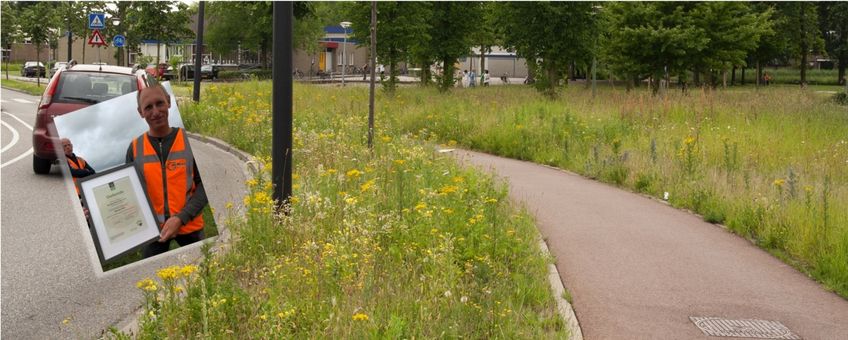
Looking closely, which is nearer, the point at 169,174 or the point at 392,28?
the point at 169,174

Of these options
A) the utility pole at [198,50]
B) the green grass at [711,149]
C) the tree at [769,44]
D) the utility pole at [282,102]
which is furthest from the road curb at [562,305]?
the tree at [769,44]

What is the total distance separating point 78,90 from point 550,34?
25.2 m

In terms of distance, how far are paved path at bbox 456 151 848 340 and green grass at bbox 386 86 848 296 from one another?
33 centimetres

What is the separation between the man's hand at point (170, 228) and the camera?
5.85 feet

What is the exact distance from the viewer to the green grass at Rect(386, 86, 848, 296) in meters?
8.10

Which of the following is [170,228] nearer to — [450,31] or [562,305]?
[562,305]

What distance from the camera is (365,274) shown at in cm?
495

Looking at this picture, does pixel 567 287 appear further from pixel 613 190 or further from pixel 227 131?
pixel 227 131

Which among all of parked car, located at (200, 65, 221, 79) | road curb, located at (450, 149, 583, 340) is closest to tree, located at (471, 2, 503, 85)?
parked car, located at (200, 65, 221, 79)

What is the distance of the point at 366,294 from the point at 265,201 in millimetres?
1632

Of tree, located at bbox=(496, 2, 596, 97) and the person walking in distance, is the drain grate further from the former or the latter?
tree, located at bbox=(496, 2, 596, 97)

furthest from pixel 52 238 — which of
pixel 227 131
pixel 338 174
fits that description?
pixel 227 131

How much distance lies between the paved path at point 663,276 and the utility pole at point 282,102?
2.25 metres

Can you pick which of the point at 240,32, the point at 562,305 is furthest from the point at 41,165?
the point at 240,32
